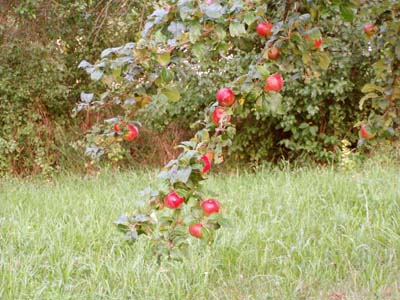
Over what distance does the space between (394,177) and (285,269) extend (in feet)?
6.16

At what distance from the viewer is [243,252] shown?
9.25ft

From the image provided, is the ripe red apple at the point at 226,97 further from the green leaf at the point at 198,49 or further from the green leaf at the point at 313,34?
the green leaf at the point at 313,34

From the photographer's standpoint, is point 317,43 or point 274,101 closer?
point 274,101

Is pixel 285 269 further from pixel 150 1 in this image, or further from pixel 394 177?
pixel 150 1

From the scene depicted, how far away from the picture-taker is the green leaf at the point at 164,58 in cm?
121

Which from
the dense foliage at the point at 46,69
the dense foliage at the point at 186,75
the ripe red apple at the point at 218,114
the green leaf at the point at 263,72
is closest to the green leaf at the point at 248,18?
the dense foliage at the point at 186,75

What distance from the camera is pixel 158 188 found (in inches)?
50.5

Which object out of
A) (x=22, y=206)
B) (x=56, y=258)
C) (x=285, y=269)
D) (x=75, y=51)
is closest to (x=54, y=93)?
(x=75, y=51)

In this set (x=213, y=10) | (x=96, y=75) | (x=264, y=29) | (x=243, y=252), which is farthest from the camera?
(x=243, y=252)

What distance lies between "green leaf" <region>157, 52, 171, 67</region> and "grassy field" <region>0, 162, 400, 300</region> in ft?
2.46

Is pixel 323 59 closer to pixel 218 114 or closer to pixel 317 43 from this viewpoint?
pixel 317 43

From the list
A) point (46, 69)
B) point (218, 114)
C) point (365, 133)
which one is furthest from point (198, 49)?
point (46, 69)

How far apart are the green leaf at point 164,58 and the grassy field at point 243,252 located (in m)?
0.75

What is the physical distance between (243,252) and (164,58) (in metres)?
1.80
